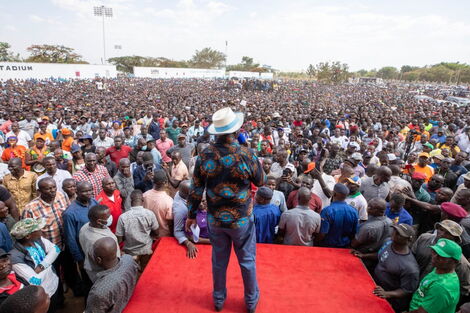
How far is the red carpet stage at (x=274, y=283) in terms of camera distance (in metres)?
2.30

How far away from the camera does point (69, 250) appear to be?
310 centimetres

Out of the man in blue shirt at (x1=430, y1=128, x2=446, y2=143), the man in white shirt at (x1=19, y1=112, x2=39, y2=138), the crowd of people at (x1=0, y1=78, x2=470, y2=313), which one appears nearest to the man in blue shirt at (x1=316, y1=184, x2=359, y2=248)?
the crowd of people at (x1=0, y1=78, x2=470, y2=313)

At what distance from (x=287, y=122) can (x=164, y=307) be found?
29.2 feet

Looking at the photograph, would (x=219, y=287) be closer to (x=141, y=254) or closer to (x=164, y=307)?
(x=164, y=307)

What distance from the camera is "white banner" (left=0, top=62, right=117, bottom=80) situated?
2770cm

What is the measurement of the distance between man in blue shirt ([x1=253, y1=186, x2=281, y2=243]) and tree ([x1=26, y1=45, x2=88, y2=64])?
50000 millimetres

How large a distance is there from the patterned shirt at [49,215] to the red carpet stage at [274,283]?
1.21 m

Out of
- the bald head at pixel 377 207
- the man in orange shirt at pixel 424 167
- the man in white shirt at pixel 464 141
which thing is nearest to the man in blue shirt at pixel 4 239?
the bald head at pixel 377 207

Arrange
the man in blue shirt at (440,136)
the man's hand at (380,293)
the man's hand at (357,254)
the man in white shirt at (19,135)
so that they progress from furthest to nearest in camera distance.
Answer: the man in blue shirt at (440,136) → the man in white shirt at (19,135) → the man's hand at (357,254) → the man's hand at (380,293)

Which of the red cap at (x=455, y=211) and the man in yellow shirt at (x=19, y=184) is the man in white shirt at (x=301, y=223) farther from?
the man in yellow shirt at (x=19, y=184)

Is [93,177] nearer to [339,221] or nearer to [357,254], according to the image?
[339,221]

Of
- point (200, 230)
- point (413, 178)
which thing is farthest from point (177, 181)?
point (413, 178)

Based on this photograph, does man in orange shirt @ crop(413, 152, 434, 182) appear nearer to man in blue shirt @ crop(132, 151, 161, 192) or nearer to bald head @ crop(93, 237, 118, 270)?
man in blue shirt @ crop(132, 151, 161, 192)

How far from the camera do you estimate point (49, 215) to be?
3102mm
